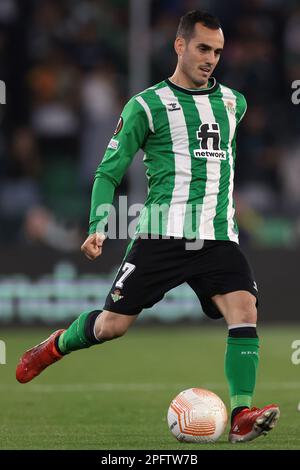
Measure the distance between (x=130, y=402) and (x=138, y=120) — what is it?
Result: 8.18 ft

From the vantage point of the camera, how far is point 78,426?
7453 mm

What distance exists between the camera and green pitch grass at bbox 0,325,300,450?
271 inches

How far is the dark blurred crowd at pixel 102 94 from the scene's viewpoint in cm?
1602

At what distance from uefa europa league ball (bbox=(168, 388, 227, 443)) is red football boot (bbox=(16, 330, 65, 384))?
1.03 metres

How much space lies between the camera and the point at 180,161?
7.09m

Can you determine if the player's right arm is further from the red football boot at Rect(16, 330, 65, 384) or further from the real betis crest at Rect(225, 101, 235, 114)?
the red football boot at Rect(16, 330, 65, 384)

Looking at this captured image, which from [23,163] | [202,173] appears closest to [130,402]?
[202,173]

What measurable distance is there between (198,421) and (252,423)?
0.31 meters

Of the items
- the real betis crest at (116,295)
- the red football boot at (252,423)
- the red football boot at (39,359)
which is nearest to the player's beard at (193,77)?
the real betis crest at (116,295)

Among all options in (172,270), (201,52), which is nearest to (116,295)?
(172,270)

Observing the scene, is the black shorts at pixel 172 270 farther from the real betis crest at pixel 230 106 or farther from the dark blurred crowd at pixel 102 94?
the dark blurred crowd at pixel 102 94

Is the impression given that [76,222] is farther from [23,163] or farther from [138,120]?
[138,120]

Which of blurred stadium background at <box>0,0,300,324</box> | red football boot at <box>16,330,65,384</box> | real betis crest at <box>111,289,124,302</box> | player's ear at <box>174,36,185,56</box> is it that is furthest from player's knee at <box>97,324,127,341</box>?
blurred stadium background at <box>0,0,300,324</box>

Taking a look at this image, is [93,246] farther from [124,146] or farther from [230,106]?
[230,106]
